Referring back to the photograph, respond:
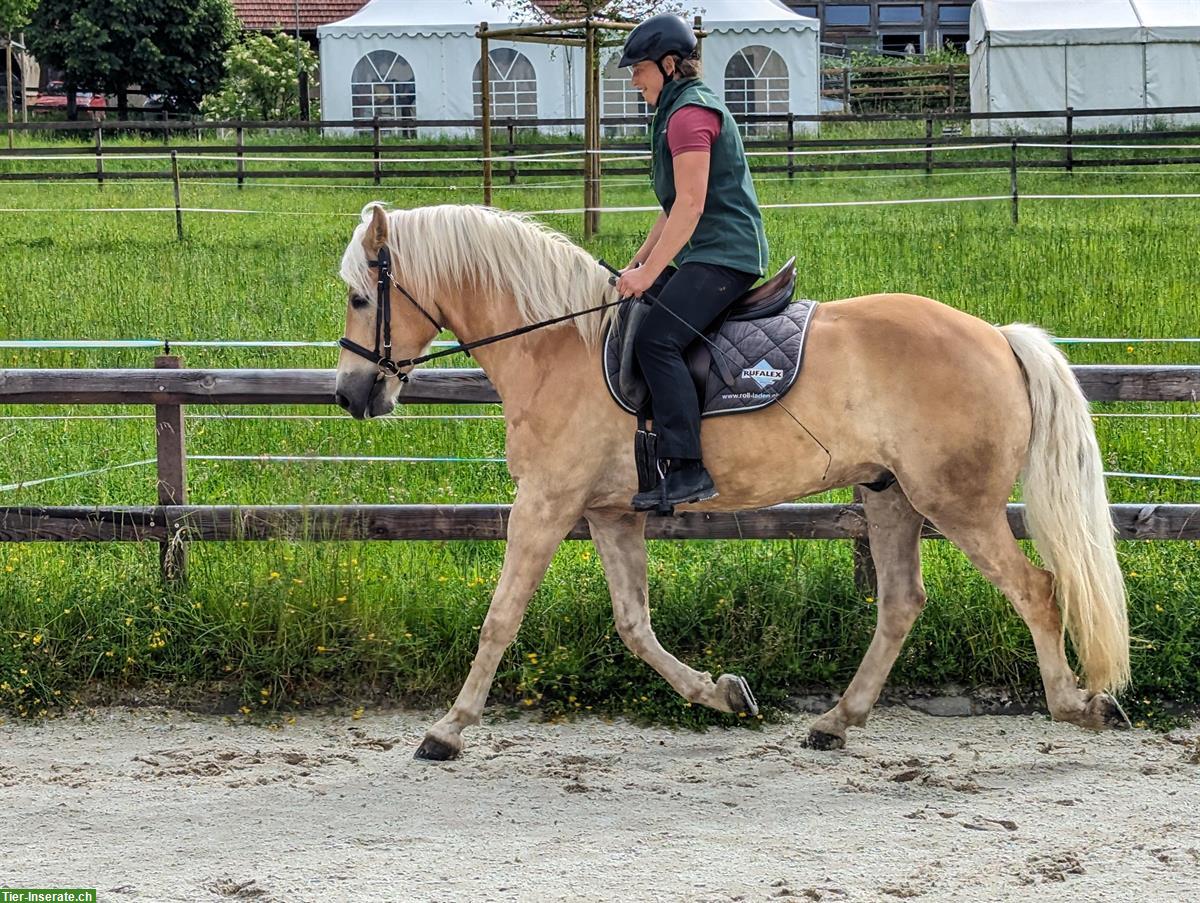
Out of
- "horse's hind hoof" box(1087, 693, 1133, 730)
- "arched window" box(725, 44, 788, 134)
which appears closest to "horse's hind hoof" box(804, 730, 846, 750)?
"horse's hind hoof" box(1087, 693, 1133, 730)

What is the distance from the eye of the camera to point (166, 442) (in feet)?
19.3

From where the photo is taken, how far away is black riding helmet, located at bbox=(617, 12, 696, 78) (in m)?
4.58

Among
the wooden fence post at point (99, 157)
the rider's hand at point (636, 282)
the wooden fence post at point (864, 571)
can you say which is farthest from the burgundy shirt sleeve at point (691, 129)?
the wooden fence post at point (99, 157)

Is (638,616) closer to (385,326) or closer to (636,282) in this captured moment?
(636,282)

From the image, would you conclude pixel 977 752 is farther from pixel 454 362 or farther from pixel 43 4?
pixel 43 4

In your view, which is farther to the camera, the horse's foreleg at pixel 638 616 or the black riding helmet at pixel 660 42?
the horse's foreleg at pixel 638 616

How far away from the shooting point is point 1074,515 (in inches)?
189

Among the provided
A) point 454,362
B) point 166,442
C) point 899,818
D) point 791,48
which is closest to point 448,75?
point 791,48

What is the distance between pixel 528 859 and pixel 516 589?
108cm

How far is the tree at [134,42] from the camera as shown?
40750 millimetres

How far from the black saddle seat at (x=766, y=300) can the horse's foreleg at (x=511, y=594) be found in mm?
896

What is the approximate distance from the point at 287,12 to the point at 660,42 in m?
44.7

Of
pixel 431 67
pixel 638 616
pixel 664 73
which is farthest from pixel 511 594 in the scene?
pixel 431 67

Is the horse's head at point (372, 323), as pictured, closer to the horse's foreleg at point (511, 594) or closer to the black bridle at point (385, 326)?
the black bridle at point (385, 326)
